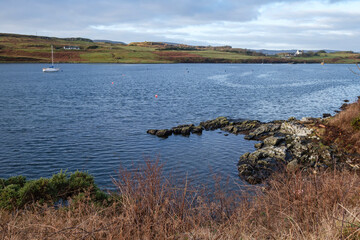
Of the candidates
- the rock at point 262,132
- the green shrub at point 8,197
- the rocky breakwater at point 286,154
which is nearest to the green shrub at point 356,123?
the rocky breakwater at point 286,154

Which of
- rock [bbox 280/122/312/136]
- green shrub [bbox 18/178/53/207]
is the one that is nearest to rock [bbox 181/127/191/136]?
rock [bbox 280/122/312/136]

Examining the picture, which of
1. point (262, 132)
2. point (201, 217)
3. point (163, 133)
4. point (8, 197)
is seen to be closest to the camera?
point (201, 217)

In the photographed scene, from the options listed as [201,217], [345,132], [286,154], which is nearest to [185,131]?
[286,154]

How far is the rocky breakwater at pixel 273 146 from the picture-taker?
20573mm

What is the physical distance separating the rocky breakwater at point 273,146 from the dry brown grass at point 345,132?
1214 mm

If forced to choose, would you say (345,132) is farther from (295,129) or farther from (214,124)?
(214,124)

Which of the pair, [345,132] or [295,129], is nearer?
[345,132]

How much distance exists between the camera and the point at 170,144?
27031 mm

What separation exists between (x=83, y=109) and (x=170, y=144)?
2034 cm

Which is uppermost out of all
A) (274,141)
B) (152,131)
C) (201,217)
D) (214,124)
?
(201,217)

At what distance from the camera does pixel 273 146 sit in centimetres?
2450

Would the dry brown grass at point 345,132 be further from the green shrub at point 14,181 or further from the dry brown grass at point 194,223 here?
the green shrub at point 14,181

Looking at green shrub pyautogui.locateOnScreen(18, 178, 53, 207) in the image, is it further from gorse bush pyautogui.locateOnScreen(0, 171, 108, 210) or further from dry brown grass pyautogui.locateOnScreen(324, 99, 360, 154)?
dry brown grass pyautogui.locateOnScreen(324, 99, 360, 154)

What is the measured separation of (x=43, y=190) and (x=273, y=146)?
17700 mm
